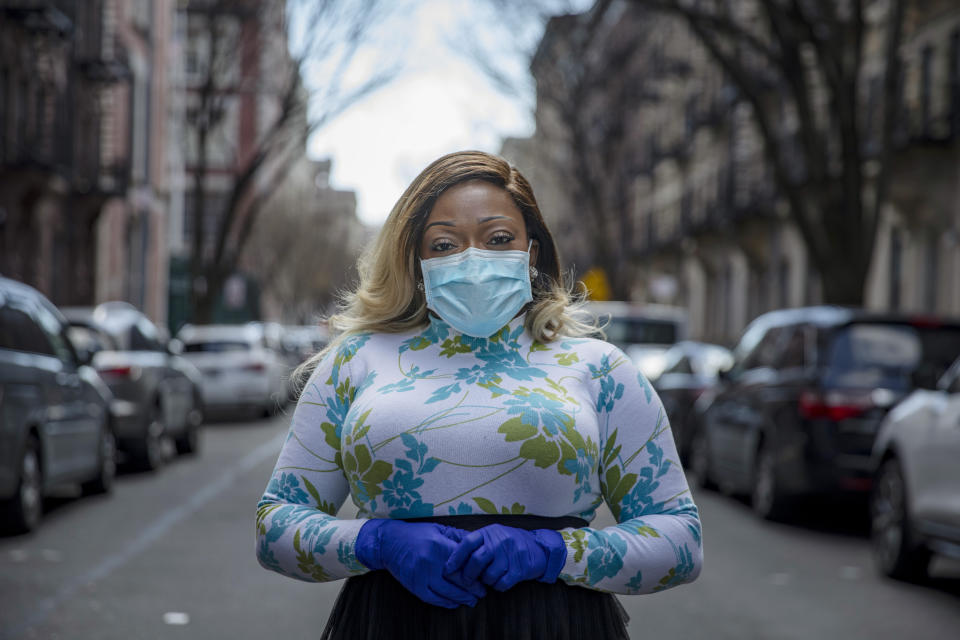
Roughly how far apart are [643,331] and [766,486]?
12366mm

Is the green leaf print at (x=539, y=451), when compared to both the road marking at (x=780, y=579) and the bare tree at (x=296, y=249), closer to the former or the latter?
the road marking at (x=780, y=579)

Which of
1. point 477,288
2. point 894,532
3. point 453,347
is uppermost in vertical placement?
point 477,288

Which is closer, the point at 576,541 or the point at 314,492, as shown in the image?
the point at 576,541

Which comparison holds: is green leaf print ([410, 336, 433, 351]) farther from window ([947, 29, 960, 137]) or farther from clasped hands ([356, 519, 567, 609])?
window ([947, 29, 960, 137])

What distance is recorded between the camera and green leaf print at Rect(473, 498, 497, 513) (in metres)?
2.59

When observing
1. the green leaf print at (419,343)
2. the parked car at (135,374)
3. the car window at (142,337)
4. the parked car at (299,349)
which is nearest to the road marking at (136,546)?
the parked car at (135,374)

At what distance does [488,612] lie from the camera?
8.47 feet

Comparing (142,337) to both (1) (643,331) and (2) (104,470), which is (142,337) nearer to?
(2) (104,470)

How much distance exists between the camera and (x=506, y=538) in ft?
8.09

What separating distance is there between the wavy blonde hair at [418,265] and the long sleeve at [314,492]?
0.10 m

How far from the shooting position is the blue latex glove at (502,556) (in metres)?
2.44

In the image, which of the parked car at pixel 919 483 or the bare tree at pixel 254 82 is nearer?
the parked car at pixel 919 483

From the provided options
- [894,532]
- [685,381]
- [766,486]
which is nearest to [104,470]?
[766,486]

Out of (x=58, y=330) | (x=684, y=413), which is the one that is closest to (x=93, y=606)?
(x=58, y=330)
